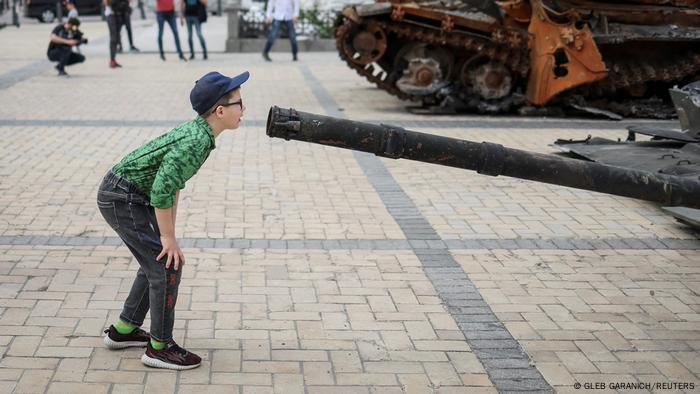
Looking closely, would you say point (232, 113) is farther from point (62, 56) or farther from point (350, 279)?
point (62, 56)

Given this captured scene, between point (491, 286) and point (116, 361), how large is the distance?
7.72 feet

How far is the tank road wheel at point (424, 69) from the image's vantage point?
12508mm

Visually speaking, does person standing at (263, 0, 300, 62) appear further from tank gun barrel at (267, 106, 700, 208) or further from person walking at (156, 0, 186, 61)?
tank gun barrel at (267, 106, 700, 208)

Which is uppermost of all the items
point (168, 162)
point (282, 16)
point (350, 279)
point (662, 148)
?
point (168, 162)

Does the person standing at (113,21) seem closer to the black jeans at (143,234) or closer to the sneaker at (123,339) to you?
the sneaker at (123,339)

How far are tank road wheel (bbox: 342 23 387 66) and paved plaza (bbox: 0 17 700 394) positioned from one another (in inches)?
113

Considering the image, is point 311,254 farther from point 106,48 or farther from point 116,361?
point 106,48

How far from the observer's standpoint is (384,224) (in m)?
7.13

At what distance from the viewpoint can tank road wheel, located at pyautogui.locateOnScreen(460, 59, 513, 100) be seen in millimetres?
12461

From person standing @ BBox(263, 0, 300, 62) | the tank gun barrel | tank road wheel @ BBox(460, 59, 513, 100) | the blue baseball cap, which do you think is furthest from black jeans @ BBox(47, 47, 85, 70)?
the tank gun barrel

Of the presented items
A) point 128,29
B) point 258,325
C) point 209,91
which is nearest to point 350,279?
point 258,325

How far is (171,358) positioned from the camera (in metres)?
4.39

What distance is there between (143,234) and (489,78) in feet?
29.2

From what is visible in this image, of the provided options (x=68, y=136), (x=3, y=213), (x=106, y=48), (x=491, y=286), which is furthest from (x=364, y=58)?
(x=106, y=48)
